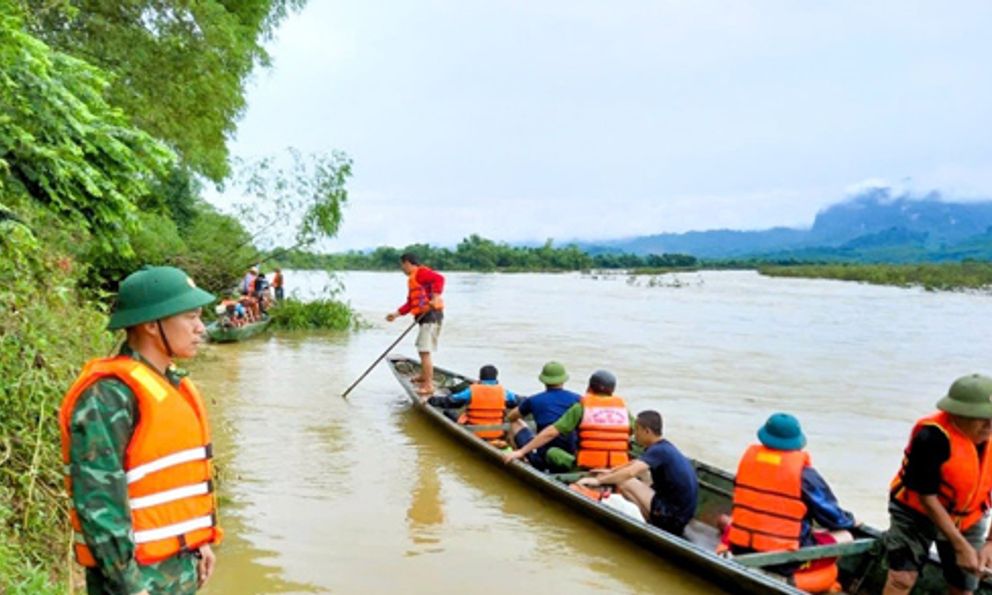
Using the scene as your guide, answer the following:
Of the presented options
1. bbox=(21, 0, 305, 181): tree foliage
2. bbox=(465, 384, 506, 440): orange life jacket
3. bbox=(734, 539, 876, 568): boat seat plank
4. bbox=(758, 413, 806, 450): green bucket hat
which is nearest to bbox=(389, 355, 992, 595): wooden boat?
bbox=(734, 539, 876, 568): boat seat plank

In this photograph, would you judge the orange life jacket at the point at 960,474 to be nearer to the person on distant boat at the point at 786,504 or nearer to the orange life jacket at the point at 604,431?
the person on distant boat at the point at 786,504

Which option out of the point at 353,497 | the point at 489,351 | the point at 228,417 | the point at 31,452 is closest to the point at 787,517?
the point at 353,497

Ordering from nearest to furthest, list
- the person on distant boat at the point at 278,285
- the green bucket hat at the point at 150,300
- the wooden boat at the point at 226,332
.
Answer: the green bucket hat at the point at 150,300, the wooden boat at the point at 226,332, the person on distant boat at the point at 278,285

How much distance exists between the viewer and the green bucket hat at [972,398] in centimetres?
378

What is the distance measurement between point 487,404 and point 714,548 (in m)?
3.12

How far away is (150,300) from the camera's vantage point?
2.28m

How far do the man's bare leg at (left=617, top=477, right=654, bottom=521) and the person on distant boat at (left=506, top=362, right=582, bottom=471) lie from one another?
36.1 inches

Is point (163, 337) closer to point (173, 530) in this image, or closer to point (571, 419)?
point (173, 530)

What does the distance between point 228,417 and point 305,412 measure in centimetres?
104

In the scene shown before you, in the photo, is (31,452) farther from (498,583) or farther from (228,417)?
(228,417)

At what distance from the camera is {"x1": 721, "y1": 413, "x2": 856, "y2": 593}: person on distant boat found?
4559mm

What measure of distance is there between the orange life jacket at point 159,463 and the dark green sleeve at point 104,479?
1.7 inches

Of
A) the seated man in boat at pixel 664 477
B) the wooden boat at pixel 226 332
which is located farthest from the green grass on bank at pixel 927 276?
the seated man in boat at pixel 664 477

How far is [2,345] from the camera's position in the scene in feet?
15.2
